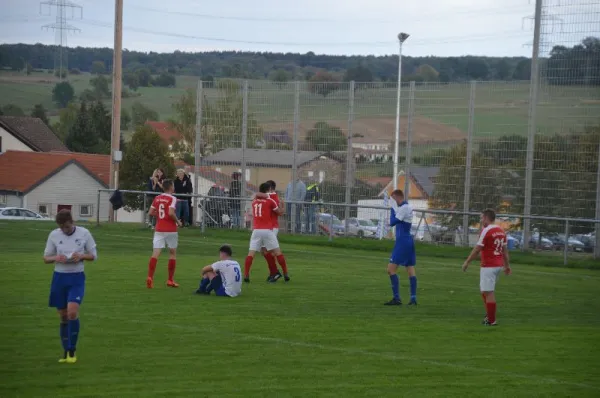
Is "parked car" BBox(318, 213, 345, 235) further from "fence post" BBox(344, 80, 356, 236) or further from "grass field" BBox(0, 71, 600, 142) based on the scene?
"grass field" BBox(0, 71, 600, 142)

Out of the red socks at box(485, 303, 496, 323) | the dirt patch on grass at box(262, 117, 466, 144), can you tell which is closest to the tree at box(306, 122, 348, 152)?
the dirt patch on grass at box(262, 117, 466, 144)

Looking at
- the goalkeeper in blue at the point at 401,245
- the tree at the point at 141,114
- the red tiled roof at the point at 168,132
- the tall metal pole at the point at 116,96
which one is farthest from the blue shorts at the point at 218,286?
the tree at the point at 141,114

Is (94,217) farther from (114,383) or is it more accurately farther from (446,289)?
(114,383)

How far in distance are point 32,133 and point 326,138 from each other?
81.7 ft

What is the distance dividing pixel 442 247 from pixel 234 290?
12.5 metres

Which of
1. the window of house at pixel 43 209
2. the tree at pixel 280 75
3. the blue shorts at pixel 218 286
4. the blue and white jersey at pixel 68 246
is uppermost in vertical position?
the tree at pixel 280 75

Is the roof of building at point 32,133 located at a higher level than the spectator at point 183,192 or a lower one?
higher

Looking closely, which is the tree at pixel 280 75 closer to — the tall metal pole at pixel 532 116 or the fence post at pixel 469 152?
the fence post at pixel 469 152

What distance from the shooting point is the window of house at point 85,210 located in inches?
1497

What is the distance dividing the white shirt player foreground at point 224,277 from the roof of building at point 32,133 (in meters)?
23.8

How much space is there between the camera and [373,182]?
3225 centimetres

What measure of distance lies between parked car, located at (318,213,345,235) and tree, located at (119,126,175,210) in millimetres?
38016

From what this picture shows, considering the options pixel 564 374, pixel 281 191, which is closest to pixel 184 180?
pixel 281 191

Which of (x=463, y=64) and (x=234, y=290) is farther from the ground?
(x=463, y=64)
